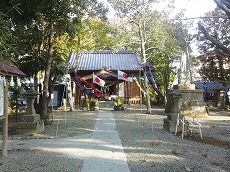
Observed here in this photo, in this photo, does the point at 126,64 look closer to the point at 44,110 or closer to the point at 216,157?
the point at 44,110

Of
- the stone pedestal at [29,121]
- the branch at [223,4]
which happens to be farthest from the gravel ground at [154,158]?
the branch at [223,4]

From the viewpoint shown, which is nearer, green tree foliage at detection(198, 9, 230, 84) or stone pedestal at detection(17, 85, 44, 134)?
stone pedestal at detection(17, 85, 44, 134)

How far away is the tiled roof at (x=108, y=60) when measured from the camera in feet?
72.2

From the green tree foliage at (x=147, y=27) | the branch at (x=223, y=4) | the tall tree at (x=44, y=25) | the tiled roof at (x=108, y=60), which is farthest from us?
the tiled roof at (x=108, y=60)

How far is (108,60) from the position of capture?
78.1ft

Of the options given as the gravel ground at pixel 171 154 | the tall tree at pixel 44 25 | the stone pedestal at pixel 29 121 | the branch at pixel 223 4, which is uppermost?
the tall tree at pixel 44 25

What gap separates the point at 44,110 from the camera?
1024 cm

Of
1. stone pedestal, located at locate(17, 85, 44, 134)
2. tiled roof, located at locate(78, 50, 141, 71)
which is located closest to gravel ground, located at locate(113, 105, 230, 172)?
stone pedestal, located at locate(17, 85, 44, 134)

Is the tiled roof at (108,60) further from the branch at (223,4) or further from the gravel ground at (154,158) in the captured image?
the branch at (223,4)

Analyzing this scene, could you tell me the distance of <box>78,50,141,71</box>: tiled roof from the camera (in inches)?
867

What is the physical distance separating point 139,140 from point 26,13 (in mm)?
5963

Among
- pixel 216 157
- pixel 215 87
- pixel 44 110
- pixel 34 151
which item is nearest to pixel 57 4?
pixel 44 110

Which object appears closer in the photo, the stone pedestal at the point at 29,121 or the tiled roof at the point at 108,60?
the stone pedestal at the point at 29,121

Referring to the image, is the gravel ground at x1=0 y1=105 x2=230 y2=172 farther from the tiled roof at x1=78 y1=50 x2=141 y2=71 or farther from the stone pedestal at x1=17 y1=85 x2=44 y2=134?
the tiled roof at x1=78 y1=50 x2=141 y2=71
